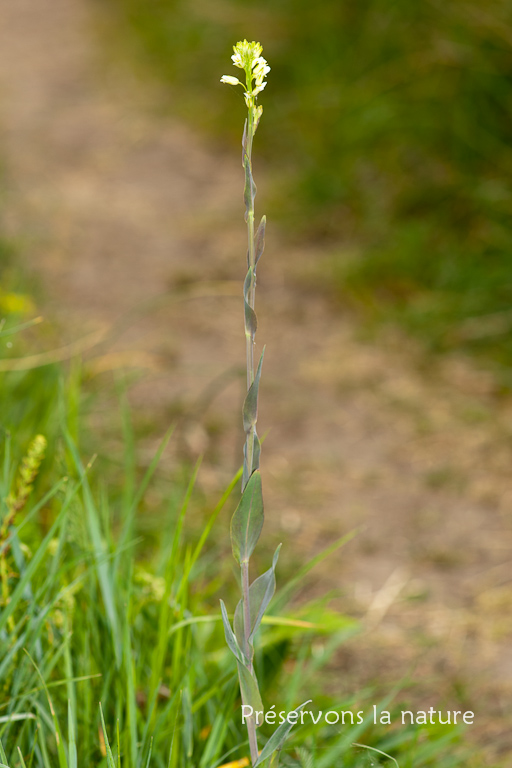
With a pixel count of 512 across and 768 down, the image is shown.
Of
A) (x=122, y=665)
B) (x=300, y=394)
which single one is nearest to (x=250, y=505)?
(x=122, y=665)

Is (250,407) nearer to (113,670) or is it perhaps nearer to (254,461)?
(254,461)

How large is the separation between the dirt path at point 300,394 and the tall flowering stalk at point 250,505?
81 cm

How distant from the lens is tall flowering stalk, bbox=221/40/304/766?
0.62m

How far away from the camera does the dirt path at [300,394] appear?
1.80 meters

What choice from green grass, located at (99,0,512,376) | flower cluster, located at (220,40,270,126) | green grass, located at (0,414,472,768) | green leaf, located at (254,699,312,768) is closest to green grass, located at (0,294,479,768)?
green grass, located at (0,414,472,768)

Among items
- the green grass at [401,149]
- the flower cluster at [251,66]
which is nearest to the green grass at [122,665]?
the flower cluster at [251,66]

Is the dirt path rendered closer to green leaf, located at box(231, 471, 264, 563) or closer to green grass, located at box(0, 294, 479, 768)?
green grass, located at box(0, 294, 479, 768)

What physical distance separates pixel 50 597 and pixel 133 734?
25 cm

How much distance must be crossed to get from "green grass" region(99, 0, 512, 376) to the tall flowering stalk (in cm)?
223

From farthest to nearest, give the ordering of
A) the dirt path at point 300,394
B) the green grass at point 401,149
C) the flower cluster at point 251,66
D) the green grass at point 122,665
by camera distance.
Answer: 1. the green grass at point 401,149
2. the dirt path at point 300,394
3. the green grass at point 122,665
4. the flower cluster at point 251,66

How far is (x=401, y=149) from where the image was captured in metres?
3.50

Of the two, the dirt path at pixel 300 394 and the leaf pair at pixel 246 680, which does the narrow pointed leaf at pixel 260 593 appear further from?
the dirt path at pixel 300 394

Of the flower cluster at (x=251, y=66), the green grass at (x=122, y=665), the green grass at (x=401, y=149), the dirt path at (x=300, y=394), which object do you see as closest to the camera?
the flower cluster at (x=251, y=66)

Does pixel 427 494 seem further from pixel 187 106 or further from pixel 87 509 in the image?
pixel 187 106
